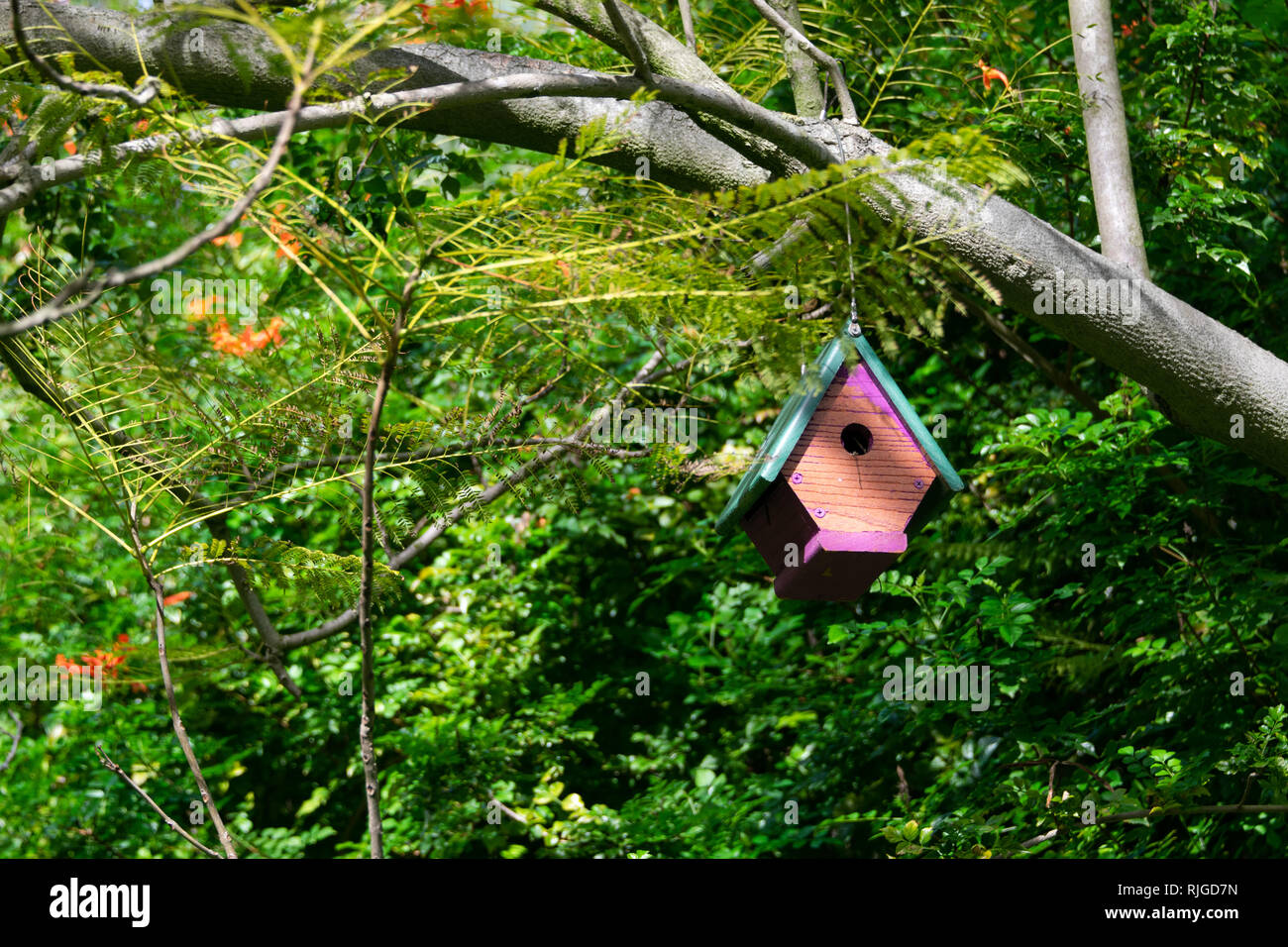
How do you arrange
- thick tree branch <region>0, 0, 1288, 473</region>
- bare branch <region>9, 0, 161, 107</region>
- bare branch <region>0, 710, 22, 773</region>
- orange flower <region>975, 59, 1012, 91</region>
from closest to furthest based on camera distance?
bare branch <region>9, 0, 161, 107</region> < thick tree branch <region>0, 0, 1288, 473</region> < orange flower <region>975, 59, 1012, 91</region> < bare branch <region>0, 710, 22, 773</region>

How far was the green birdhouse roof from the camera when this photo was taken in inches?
93.5

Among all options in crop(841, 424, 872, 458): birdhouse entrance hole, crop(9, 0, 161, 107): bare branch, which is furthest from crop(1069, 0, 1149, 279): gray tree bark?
crop(9, 0, 161, 107): bare branch

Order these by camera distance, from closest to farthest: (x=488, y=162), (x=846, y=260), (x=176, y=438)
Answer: (x=846, y=260) → (x=176, y=438) → (x=488, y=162)

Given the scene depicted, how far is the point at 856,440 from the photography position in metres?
2.55

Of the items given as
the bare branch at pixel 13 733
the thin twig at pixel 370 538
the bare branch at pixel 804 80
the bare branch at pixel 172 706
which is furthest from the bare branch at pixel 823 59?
the bare branch at pixel 13 733

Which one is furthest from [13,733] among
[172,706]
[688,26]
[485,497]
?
[688,26]

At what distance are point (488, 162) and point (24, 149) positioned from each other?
3.32 m

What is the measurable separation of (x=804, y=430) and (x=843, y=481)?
0.44 feet

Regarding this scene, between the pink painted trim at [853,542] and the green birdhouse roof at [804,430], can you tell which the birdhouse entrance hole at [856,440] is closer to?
the green birdhouse roof at [804,430]

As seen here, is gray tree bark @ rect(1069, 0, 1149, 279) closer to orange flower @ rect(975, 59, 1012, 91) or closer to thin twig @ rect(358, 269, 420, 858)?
orange flower @ rect(975, 59, 1012, 91)

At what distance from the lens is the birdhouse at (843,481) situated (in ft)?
7.80
